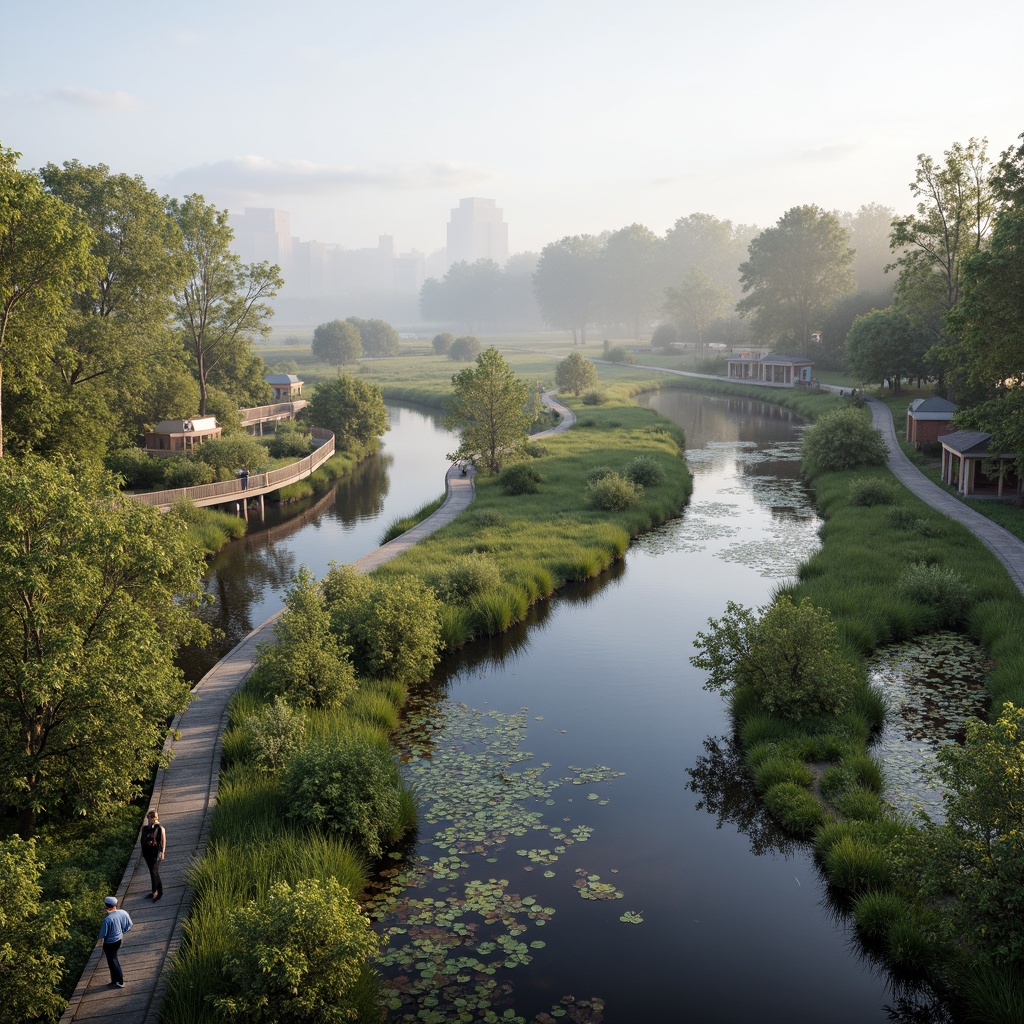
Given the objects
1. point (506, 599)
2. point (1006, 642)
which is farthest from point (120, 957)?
point (1006, 642)

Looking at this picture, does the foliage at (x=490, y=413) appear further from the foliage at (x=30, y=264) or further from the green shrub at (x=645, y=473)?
the foliage at (x=30, y=264)

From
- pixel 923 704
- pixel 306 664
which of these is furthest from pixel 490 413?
pixel 923 704

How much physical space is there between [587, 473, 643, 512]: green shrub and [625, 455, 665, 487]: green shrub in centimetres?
406

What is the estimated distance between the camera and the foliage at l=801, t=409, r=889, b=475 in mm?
48991

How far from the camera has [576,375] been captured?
9838cm

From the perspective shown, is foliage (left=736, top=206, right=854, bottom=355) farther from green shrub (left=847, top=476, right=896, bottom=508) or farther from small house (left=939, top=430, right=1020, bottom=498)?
green shrub (left=847, top=476, right=896, bottom=508)

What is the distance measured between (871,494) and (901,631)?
52.1ft

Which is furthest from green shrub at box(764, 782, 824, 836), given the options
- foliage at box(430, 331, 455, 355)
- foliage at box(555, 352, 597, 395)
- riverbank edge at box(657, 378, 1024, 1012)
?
foliage at box(430, 331, 455, 355)

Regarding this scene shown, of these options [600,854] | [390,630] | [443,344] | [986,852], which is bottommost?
[600,854]

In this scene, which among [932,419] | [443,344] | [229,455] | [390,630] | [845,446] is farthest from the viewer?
[443,344]

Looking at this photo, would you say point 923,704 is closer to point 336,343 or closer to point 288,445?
point 288,445

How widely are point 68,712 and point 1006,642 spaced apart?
21.4 meters

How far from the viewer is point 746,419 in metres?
81.4

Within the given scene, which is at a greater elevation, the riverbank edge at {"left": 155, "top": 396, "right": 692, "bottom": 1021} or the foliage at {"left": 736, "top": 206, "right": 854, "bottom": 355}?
the foliage at {"left": 736, "top": 206, "right": 854, "bottom": 355}
